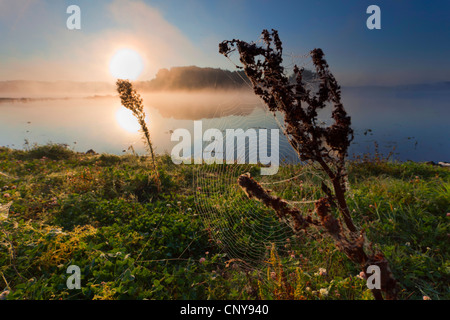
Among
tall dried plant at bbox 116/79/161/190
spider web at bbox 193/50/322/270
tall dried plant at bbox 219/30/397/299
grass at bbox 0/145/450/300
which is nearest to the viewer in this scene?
tall dried plant at bbox 219/30/397/299

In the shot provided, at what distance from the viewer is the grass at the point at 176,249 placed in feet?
9.61

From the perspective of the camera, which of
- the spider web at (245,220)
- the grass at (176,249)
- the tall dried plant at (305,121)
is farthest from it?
the spider web at (245,220)

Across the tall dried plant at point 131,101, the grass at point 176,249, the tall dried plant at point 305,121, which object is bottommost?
the grass at point 176,249

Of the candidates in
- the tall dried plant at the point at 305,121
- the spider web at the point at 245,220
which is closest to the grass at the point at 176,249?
the spider web at the point at 245,220

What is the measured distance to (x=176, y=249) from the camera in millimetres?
3906

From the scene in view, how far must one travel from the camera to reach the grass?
115 inches

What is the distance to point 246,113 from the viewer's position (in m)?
4.14

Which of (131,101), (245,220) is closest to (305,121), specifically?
(245,220)

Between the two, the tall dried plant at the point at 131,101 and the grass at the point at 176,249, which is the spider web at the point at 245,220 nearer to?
the grass at the point at 176,249

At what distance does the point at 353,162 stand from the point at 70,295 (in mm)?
8184

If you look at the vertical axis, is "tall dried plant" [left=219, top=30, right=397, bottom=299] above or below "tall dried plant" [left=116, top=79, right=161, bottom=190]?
below

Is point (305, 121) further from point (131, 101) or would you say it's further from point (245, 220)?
point (131, 101)

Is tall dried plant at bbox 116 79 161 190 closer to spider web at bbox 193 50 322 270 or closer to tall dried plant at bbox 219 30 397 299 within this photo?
spider web at bbox 193 50 322 270

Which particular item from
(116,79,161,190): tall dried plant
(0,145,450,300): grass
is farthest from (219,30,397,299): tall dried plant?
(116,79,161,190): tall dried plant
